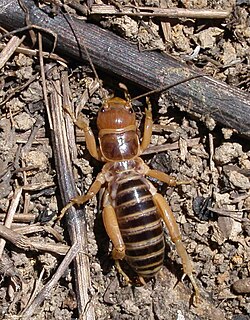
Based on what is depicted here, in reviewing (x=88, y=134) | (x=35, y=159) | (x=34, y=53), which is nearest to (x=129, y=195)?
(x=88, y=134)

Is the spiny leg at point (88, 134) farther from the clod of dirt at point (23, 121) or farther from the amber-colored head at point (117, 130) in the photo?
the clod of dirt at point (23, 121)

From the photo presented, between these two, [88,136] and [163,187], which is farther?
[163,187]

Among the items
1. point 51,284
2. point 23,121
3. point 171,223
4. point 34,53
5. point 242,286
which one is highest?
point 34,53

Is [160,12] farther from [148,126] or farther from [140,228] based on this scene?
[140,228]

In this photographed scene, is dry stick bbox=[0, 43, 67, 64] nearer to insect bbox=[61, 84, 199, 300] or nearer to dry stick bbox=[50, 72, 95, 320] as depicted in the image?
dry stick bbox=[50, 72, 95, 320]

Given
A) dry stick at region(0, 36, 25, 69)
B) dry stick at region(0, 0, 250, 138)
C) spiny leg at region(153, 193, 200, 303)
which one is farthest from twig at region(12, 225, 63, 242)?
dry stick at region(0, 0, 250, 138)
